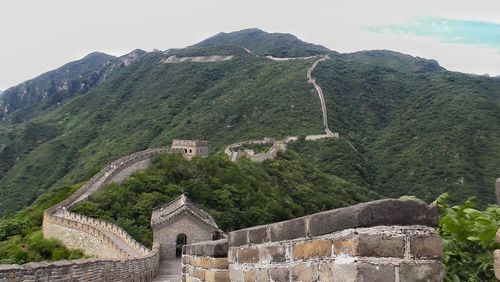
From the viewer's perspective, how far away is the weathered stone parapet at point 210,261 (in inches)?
212

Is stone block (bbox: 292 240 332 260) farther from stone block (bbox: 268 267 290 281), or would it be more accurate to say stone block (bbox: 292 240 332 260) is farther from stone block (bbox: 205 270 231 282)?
stone block (bbox: 205 270 231 282)

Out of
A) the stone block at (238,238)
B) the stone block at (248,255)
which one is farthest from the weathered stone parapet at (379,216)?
the stone block at (238,238)

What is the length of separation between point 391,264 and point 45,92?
17088 cm

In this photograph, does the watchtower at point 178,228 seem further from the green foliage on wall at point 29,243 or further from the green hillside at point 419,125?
the green hillside at point 419,125

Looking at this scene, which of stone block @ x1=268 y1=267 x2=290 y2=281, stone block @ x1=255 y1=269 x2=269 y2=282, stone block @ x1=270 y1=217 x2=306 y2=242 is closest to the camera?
stone block @ x1=270 y1=217 x2=306 y2=242

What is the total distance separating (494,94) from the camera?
86000 millimetres

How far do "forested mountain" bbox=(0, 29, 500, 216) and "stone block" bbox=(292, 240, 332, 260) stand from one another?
130 feet

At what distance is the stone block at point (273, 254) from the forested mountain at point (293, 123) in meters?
39.0

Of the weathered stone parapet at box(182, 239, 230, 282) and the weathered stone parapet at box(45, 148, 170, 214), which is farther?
the weathered stone parapet at box(45, 148, 170, 214)

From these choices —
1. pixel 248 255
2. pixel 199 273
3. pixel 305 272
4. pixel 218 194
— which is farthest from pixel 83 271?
pixel 218 194

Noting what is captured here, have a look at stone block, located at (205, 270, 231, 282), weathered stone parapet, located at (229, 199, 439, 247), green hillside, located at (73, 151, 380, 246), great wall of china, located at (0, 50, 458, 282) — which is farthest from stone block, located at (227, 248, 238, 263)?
Result: green hillside, located at (73, 151, 380, 246)

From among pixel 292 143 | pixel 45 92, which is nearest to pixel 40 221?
pixel 292 143

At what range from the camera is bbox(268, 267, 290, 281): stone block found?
384cm

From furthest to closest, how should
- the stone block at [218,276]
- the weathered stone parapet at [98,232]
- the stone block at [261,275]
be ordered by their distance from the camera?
the weathered stone parapet at [98,232] → the stone block at [218,276] → the stone block at [261,275]
